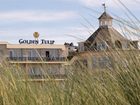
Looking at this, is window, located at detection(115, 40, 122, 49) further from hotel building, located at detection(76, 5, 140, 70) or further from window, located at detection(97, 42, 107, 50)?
window, located at detection(97, 42, 107, 50)

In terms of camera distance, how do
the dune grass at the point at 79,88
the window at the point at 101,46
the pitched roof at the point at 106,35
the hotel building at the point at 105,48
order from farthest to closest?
the window at the point at 101,46, the pitched roof at the point at 106,35, the hotel building at the point at 105,48, the dune grass at the point at 79,88

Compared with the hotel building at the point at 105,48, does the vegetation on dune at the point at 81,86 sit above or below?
below

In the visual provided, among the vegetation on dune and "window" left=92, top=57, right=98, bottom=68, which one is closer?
the vegetation on dune

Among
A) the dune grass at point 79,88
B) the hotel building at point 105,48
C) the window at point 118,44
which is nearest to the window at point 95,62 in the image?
the hotel building at point 105,48

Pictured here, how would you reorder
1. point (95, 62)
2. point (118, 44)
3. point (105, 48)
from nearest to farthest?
point (118, 44)
point (105, 48)
point (95, 62)

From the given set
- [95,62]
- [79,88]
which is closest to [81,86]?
[79,88]

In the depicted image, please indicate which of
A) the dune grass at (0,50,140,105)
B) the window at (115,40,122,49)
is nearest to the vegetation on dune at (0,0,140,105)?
the dune grass at (0,50,140,105)

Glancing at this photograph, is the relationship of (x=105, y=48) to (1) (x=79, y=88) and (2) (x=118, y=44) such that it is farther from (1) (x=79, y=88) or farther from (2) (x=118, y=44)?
(1) (x=79, y=88)

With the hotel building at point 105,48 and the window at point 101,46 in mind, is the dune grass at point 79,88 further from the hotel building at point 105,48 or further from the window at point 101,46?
the window at point 101,46

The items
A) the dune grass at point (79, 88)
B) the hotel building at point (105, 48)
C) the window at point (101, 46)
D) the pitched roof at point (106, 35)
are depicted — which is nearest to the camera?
the dune grass at point (79, 88)

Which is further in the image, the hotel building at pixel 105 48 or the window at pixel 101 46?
the window at pixel 101 46

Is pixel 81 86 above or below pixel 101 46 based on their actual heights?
below

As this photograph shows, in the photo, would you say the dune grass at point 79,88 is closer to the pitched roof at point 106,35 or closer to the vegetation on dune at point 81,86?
the vegetation on dune at point 81,86

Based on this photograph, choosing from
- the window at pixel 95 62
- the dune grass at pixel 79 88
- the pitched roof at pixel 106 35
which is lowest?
the dune grass at pixel 79 88
